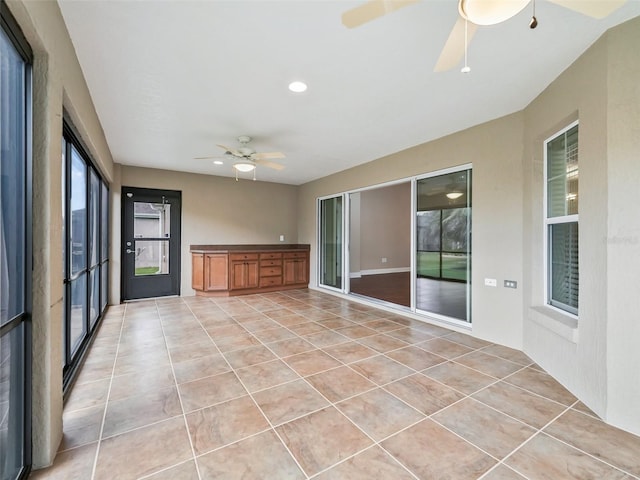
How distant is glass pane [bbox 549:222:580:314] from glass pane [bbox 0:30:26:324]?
12.8 feet

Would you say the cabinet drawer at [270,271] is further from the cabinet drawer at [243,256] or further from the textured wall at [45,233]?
the textured wall at [45,233]

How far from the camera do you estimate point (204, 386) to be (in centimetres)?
249

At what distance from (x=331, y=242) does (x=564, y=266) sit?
4.36 meters

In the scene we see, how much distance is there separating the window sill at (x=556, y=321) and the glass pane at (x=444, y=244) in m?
0.96

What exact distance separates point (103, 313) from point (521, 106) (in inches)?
253

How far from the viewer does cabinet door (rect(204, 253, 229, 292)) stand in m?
6.04

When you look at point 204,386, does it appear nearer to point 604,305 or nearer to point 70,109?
point 70,109

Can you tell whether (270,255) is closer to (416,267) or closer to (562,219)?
(416,267)

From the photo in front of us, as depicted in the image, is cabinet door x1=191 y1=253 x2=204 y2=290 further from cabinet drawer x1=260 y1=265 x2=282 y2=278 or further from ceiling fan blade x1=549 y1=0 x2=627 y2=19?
ceiling fan blade x1=549 y1=0 x2=627 y2=19

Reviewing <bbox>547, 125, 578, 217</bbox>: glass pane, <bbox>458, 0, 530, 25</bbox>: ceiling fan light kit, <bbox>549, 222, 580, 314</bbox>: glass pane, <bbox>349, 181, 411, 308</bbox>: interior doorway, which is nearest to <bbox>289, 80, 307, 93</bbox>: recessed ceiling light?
<bbox>458, 0, 530, 25</bbox>: ceiling fan light kit

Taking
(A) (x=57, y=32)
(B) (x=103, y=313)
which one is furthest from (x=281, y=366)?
(B) (x=103, y=313)

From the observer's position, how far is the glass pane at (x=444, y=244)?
155 inches

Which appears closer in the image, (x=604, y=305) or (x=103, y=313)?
(x=604, y=305)

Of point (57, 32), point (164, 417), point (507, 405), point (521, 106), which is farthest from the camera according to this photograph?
point (521, 106)
